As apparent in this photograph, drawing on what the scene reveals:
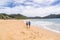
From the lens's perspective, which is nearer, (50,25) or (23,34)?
(23,34)

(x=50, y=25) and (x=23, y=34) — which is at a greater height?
(x=23, y=34)

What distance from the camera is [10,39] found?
3.82 metres

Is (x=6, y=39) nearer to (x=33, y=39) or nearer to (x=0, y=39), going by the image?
(x=0, y=39)

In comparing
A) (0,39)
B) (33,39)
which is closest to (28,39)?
(33,39)

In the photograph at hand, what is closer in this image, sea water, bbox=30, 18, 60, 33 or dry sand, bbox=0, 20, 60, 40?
dry sand, bbox=0, 20, 60, 40

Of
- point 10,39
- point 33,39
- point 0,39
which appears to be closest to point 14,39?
point 10,39

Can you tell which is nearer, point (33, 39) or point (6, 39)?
point (6, 39)

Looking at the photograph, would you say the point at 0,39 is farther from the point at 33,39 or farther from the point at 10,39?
the point at 33,39

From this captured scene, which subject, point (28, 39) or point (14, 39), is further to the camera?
point (28, 39)

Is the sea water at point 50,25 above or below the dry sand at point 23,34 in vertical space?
below

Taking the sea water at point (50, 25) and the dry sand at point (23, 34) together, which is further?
the sea water at point (50, 25)

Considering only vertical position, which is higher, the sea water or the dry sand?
the dry sand

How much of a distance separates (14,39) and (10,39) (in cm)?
11

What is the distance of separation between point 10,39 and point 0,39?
276 millimetres
